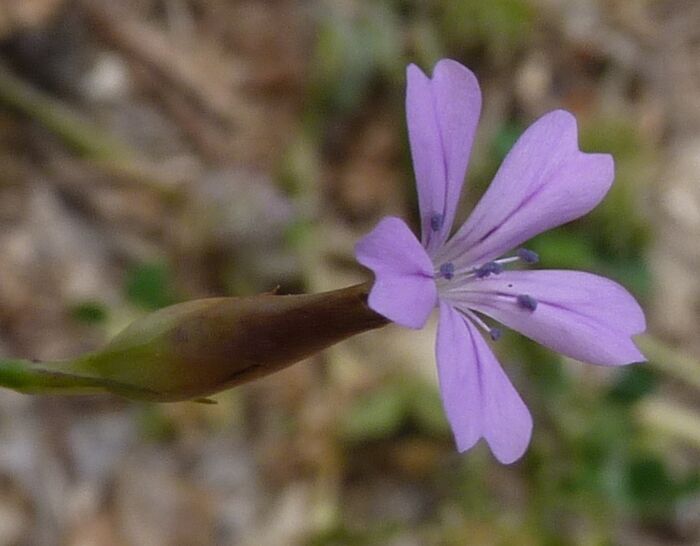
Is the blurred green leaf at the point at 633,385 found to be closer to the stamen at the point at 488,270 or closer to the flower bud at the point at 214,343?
the stamen at the point at 488,270

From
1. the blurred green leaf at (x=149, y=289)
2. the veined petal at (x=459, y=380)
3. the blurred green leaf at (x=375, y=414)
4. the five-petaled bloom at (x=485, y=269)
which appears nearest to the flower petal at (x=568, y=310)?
the five-petaled bloom at (x=485, y=269)

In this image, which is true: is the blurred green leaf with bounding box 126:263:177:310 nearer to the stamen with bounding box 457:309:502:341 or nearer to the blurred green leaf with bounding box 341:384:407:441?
the blurred green leaf with bounding box 341:384:407:441

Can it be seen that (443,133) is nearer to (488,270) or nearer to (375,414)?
→ (488,270)

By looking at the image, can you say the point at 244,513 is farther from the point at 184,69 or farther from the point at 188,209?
the point at 184,69

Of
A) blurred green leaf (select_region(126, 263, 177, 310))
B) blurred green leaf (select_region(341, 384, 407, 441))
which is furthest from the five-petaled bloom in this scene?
blurred green leaf (select_region(341, 384, 407, 441))

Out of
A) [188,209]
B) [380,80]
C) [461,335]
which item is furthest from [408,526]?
[461,335]

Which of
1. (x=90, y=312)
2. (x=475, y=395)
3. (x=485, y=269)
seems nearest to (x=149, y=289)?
(x=90, y=312)
